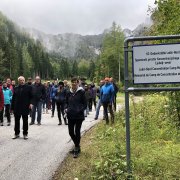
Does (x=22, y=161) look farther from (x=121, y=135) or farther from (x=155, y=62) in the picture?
(x=155, y=62)

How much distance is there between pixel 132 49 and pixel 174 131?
5.09m

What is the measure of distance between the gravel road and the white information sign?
9.49 feet

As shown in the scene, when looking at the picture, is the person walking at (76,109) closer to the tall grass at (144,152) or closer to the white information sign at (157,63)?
the tall grass at (144,152)

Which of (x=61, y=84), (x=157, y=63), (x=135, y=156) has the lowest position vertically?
(x=135, y=156)

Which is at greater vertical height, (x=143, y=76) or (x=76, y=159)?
(x=143, y=76)

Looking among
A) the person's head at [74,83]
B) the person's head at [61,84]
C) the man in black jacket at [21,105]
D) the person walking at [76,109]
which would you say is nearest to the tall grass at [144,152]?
the person walking at [76,109]

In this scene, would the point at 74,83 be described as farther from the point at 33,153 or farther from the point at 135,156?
the point at 135,156

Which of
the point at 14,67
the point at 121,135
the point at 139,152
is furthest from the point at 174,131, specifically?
the point at 14,67

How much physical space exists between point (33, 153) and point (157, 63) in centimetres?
497

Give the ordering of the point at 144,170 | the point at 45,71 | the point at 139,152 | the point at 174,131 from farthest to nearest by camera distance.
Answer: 1. the point at 45,71
2. the point at 174,131
3. the point at 139,152
4. the point at 144,170

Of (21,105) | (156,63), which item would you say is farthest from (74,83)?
(156,63)

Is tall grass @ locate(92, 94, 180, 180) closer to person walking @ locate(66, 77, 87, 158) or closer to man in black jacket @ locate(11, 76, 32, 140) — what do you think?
person walking @ locate(66, 77, 87, 158)

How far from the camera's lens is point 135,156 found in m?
8.27

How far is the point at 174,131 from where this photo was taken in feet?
35.8
